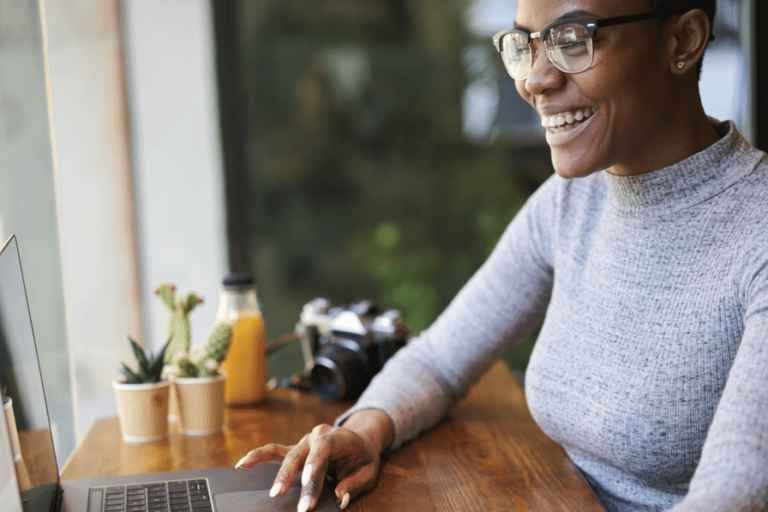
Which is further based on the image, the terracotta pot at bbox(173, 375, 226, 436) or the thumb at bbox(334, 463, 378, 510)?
the terracotta pot at bbox(173, 375, 226, 436)

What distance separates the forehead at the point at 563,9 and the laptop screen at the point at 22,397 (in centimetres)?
70

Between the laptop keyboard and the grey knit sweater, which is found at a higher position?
the grey knit sweater

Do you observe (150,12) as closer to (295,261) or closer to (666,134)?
(295,261)

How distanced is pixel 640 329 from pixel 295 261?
3.10 meters

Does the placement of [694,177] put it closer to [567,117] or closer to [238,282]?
[567,117]

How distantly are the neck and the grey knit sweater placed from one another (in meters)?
0.02

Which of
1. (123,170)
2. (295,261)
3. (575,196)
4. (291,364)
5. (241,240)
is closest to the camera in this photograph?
(575,196)

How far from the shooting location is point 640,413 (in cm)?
116

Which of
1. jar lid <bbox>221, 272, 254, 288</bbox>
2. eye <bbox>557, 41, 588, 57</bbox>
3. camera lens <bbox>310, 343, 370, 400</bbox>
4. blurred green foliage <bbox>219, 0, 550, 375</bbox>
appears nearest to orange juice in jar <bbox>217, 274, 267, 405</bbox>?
jar lid <bbox>221, 272, 254, 288</bbox>

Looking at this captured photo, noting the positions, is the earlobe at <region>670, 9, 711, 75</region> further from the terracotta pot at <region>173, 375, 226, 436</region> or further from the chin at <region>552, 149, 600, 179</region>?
the terracotta pot at <region>173, 375, 226, 436</region>

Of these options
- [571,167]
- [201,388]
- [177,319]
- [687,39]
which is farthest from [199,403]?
[687,39]

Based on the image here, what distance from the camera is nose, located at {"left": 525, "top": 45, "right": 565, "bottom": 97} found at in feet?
3.99

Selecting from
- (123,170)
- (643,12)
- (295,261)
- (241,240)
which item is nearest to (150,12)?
(123,170)

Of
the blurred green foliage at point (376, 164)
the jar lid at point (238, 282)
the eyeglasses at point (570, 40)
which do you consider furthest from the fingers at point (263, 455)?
the blurred green foliage at point (376, 164)
